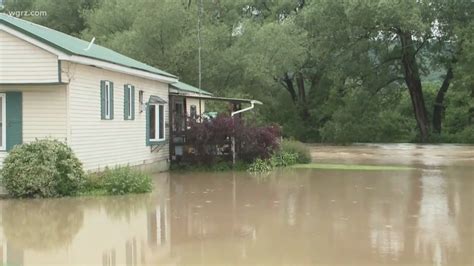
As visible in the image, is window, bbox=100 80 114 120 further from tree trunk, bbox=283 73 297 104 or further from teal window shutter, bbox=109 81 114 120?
tree trunk, bbox=283 73 297 104

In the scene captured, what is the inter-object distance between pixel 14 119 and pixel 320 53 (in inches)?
1251

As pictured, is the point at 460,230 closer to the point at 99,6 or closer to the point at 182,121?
the point at 182,121

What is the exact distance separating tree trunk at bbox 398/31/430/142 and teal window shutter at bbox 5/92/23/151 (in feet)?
106

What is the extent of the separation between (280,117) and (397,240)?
42345mm

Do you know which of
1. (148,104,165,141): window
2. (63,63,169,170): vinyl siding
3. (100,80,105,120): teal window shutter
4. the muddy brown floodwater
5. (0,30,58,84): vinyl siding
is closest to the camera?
the muddy brown floodwater

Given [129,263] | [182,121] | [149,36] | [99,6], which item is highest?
[99,6]

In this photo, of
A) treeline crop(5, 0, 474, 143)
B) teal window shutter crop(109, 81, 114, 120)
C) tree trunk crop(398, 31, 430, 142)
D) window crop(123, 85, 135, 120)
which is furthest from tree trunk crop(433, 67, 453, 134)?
teal window shutter crop(109, 81, 114, 120)

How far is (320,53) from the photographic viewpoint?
147 feet

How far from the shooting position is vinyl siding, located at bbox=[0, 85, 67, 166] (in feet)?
50.6

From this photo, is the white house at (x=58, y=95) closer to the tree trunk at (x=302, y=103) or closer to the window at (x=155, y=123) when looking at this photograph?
the window at (x=155, y=123)

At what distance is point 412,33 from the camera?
140 feet

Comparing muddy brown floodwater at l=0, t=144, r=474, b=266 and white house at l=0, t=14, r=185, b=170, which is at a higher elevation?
white house at l=0, t=14, r=185, b=170

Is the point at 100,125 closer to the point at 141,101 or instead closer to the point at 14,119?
the point at 14,119

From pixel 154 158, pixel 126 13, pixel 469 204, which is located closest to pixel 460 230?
pixel 469 204
